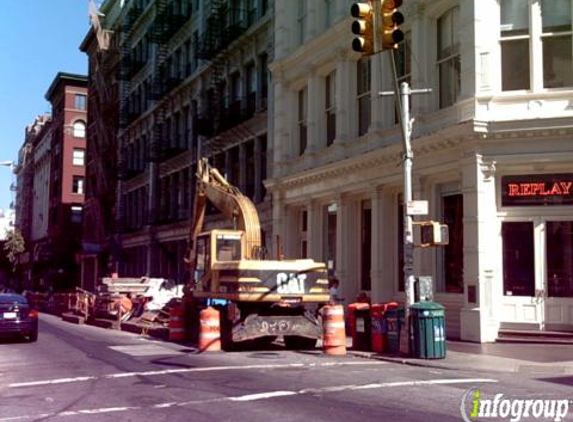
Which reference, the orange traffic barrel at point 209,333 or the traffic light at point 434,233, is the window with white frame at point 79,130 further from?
the traffic light at point 434,233

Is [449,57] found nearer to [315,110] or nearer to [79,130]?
[315,110]

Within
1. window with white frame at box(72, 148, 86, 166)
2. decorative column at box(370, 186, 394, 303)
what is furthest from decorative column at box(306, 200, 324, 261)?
window with white frame at box(72, 148, 86, 166)

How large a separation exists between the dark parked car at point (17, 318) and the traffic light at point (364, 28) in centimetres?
1303

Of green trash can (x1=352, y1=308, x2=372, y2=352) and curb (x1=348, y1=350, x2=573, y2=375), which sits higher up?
green trash can (x1=352, y1=308, x2=372, y2=352)

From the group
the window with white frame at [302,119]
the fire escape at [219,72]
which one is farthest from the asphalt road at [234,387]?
the fire escape at [219,72]

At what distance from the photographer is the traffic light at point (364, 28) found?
41.3ft

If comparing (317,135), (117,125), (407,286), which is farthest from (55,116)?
(407,286)

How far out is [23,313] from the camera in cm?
2081

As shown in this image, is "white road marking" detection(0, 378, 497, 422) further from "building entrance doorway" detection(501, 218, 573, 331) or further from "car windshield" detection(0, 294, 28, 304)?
"car windshield" detection(0, 294, 28, 304)

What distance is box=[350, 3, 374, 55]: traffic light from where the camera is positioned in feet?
41.3

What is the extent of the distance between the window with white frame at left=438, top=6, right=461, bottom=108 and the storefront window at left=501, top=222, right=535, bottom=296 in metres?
4.07

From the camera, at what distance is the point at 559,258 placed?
19328 mm

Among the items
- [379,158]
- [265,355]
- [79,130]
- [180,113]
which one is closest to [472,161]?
[379,158]

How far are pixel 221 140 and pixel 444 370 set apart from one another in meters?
24.2
